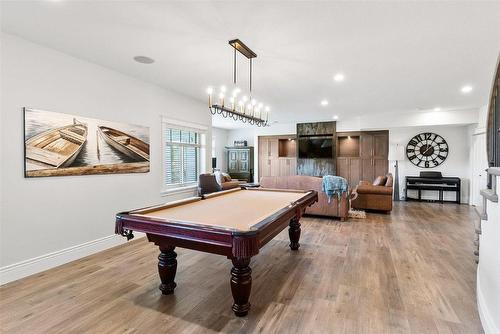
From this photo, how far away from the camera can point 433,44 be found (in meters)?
2.93

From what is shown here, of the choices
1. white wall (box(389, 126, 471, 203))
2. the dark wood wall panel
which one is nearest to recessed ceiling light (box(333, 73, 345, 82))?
the dark wood wall panel

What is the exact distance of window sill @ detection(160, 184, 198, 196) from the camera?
4.75 meters

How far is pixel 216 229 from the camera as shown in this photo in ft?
5.86

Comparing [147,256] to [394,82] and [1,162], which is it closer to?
[1,162]

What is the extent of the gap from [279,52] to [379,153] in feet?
21.5

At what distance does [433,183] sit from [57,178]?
9.06 m

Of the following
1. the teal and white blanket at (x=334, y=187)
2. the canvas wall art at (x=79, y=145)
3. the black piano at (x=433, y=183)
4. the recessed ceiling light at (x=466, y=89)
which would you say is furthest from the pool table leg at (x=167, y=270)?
the black piano at (x=433, y=183)

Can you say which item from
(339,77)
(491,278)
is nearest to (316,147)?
(339,77)

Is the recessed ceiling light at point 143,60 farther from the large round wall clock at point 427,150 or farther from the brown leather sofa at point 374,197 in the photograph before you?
the large round wall clock at point 427,150

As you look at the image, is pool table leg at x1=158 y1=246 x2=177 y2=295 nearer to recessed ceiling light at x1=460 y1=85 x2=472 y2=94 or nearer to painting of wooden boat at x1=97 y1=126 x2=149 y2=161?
painting of wooden boat at x1=97 y1=126 x2=149 y2=161

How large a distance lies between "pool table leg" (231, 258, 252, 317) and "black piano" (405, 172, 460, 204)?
7618mm

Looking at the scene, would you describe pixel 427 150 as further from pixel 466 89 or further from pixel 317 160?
pixel 466 89

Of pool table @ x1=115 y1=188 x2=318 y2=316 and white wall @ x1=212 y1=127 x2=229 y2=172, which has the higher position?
white wall @ x1=212 y1=127 x2=229 y2=172

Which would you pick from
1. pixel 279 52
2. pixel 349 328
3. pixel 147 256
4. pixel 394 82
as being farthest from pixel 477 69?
pixel 147 256
